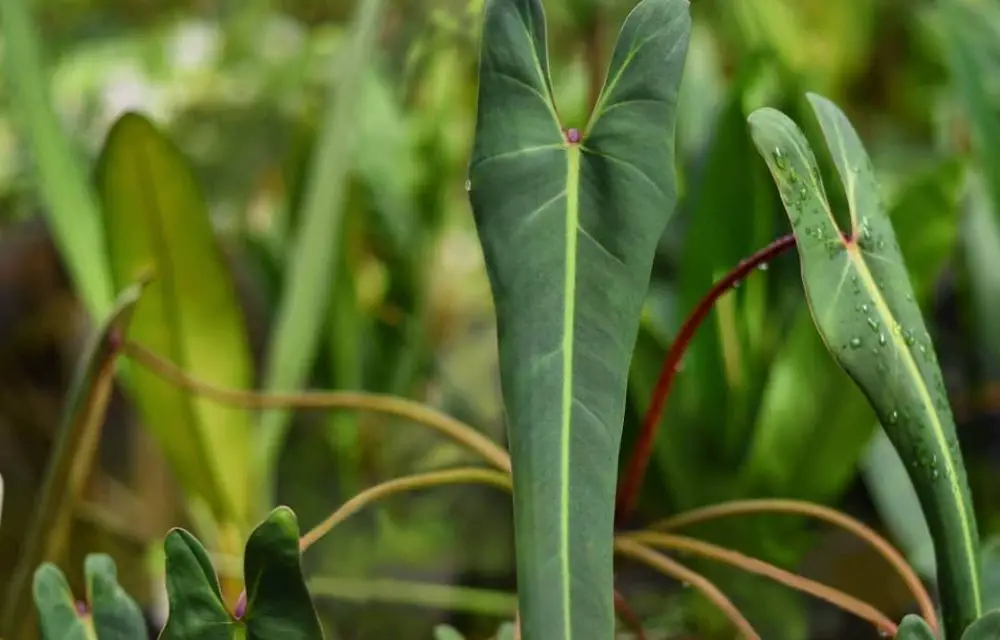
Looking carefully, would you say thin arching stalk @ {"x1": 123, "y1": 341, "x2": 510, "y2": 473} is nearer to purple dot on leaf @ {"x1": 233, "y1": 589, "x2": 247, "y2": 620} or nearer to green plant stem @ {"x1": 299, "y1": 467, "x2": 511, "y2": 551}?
green plant stem @ {"x1": 299, "y1": 467, "x2": 511, "y2": 551}

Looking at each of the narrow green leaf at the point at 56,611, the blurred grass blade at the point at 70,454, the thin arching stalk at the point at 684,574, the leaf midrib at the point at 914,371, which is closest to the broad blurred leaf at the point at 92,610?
A: the narrow green leaf at the point at 56,611

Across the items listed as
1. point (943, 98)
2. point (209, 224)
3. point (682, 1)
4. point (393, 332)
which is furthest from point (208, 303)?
point (943, 98)

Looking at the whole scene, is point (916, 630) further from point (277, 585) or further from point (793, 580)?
point (277, 585)

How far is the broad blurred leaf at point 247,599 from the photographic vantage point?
0.30 meters

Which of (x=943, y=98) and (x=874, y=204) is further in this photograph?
(x=943, y=98)

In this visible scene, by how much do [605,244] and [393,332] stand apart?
653mm

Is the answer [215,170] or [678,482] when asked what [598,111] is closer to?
[678,482]

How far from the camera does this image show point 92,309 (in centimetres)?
74

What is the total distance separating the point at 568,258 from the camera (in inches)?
12.9

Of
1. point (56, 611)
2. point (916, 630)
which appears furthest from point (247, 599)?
point (916, 630)

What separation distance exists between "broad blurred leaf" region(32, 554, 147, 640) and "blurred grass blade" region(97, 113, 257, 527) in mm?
314

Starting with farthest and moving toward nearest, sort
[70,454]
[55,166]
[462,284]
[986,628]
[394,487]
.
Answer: [462,284] → [55,166] → [70,454] → [394,487] → [986,628]

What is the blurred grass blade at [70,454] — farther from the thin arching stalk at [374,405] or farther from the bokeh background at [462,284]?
the bokeh background at [462,284]

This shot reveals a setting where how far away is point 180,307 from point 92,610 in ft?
1.24
